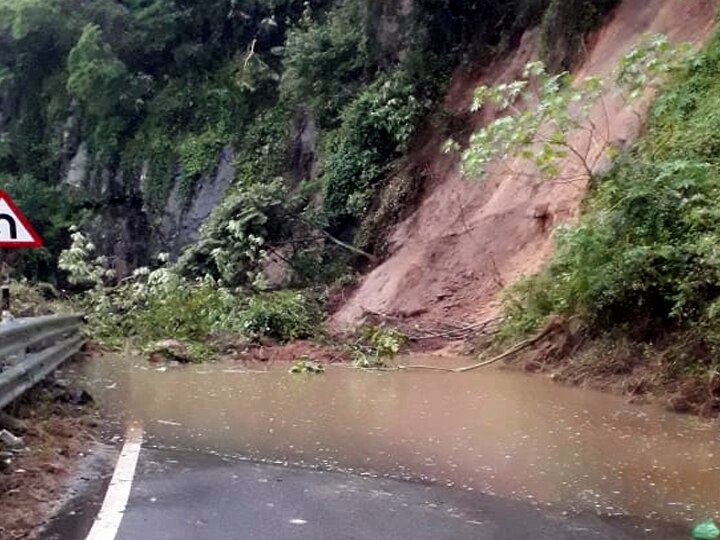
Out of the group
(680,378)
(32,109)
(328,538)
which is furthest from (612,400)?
(32,109)

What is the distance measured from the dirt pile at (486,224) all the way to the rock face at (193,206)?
1051 centimetres

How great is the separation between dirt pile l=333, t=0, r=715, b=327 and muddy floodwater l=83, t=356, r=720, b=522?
525 centimetres

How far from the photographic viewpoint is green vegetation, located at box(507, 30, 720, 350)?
8688mm

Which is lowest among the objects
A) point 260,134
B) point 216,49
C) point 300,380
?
point 300,380

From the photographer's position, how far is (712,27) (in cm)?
1436

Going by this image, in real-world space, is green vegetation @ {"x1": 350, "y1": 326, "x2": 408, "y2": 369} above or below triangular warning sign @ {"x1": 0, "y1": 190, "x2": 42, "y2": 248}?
below

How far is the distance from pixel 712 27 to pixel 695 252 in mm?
7018

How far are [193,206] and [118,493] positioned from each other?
81.2 ft

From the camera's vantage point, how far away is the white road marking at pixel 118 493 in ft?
14.8

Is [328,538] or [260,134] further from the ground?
[260,134]

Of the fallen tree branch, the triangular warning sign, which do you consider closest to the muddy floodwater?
the fallen tree branch

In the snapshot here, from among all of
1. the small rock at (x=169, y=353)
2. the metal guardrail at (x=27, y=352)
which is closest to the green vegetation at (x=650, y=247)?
the small rock at (x=169, y=353)

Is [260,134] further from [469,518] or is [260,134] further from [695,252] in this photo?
[469,518]

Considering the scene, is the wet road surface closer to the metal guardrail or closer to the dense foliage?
the metal guardrail
